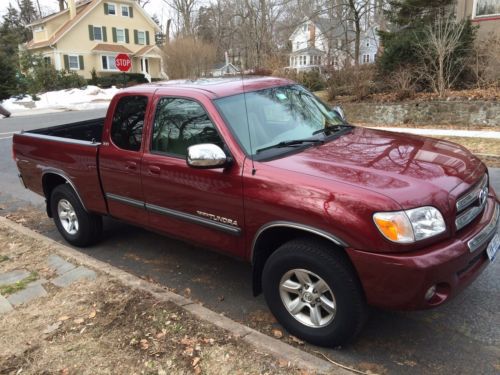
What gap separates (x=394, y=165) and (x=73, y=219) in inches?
149

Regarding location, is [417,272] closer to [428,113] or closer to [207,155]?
[207,155]

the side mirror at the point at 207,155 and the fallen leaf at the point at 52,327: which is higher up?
the side mirror at the point at 207,155

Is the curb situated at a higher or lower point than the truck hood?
lower

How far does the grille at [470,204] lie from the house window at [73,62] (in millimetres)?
46792

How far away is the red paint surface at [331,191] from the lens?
2.79 metres

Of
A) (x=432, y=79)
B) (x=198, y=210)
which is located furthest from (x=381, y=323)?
(x=432, y=79)

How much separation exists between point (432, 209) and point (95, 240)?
155 inches

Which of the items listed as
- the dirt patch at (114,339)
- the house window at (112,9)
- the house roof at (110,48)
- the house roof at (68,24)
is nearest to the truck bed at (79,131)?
the dirt patch at (114,339)

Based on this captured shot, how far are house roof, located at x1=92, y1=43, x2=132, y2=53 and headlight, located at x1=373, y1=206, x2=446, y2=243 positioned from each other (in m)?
47.6

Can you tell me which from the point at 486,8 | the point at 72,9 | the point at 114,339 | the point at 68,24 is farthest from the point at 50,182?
the point at 72,9

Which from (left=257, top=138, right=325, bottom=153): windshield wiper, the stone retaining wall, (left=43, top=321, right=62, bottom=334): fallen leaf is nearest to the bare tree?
the stone retaining wall

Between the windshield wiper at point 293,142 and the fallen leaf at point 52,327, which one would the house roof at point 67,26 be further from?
the windshield wiper at point 293,142

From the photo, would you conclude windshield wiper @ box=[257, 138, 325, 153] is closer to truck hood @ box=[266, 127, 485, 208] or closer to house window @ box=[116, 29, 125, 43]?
truck hood @ box=[266, 127, 485, 208]

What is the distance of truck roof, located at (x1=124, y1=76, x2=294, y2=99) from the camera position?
396cm
